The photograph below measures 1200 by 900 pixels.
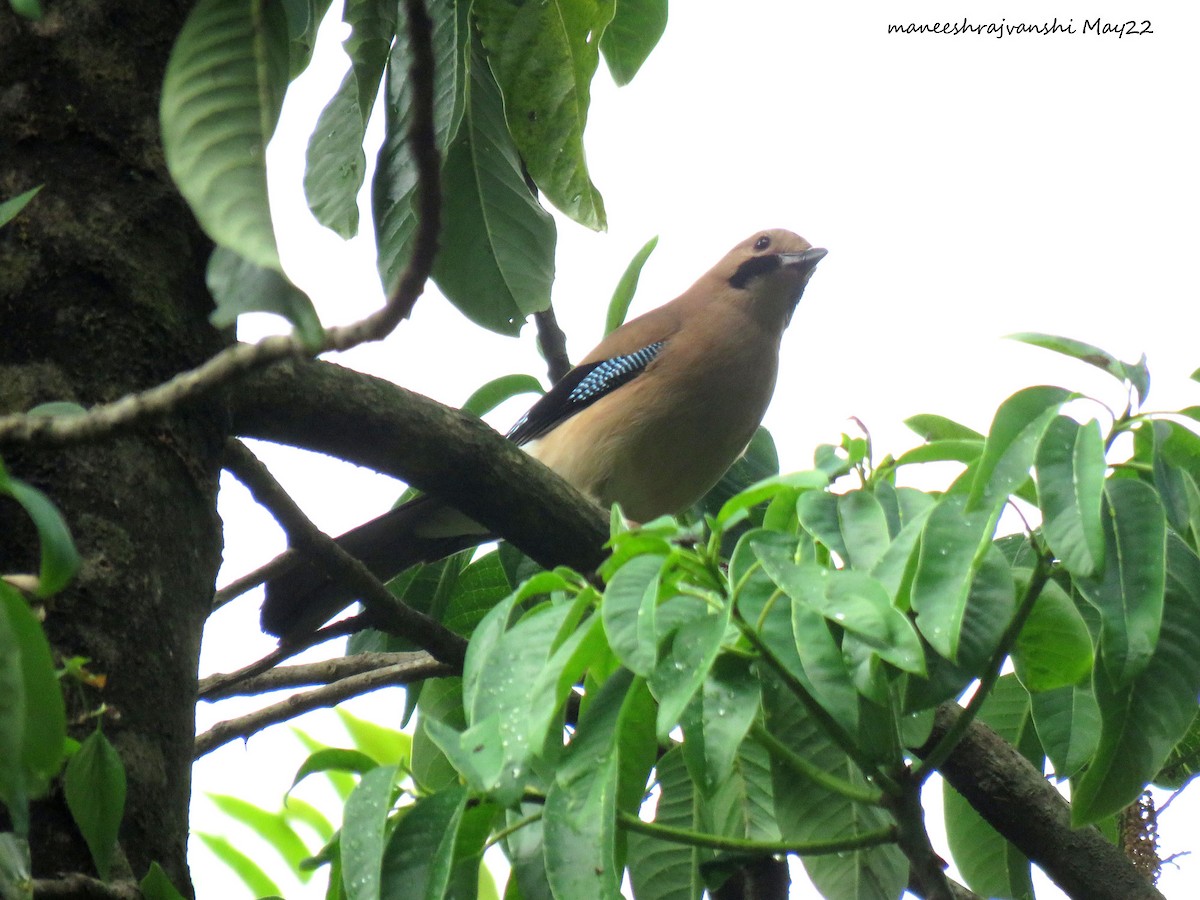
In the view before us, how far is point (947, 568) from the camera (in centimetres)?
169

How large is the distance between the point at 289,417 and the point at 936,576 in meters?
1.60

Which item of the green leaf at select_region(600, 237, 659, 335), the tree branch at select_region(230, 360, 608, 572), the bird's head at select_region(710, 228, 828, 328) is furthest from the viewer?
the bird's head at select_region(710, 228, 828, 328)

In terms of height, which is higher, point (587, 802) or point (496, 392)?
point (496, 392)

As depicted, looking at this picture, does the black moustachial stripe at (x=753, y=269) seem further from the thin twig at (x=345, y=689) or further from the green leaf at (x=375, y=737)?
the thin twig at (x=345, y=689)

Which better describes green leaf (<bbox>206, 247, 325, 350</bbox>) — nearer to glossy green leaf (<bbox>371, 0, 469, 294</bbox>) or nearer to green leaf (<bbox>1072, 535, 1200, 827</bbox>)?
green leaf (<bbox>1072, 535, 1200, 827</bbox>)

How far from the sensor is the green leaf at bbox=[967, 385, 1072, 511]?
5.61 feet

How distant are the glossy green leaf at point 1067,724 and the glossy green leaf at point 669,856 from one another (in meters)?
0.59

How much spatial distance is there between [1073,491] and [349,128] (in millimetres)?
2140

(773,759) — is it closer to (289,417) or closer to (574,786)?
(574,786)

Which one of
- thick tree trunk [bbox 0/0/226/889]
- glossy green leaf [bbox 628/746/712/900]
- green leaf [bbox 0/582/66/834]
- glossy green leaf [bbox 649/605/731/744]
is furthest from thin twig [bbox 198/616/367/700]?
green leaf [bbox 0/582/66/834]

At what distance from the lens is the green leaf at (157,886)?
6.10 ft

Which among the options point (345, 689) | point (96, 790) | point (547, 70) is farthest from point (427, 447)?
point (96, 790)

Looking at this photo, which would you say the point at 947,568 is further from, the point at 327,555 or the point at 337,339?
the point at 327,555

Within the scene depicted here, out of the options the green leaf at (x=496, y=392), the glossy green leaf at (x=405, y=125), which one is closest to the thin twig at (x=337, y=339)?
the glossy green leaf at (x=405, y=125)
